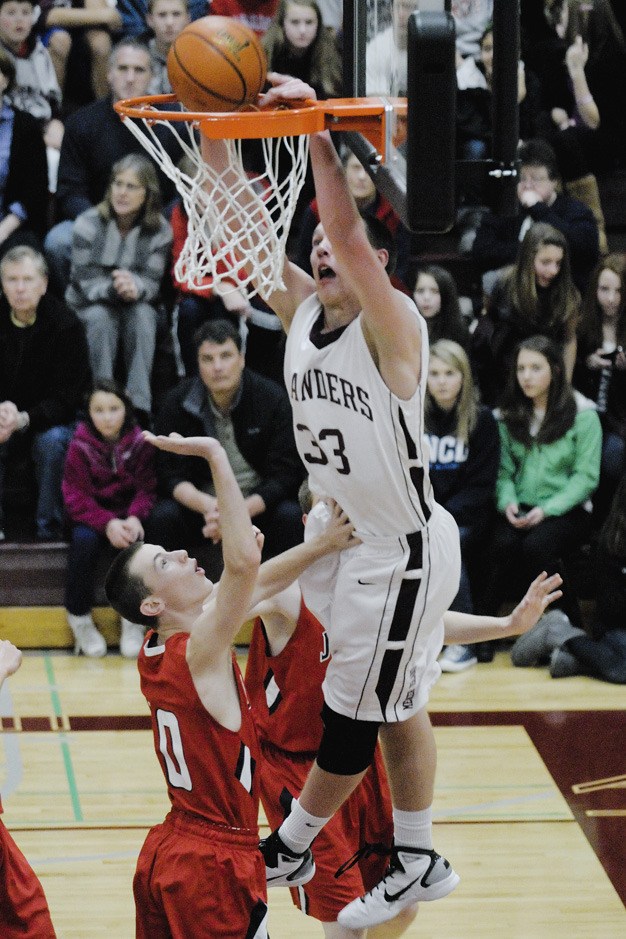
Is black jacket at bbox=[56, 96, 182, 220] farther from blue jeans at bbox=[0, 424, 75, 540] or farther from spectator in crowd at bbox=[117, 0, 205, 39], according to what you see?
blue jeans at bbox=[0, 424, 75, 540]

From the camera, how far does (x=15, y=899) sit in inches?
169

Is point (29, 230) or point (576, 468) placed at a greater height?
point (29, 230)

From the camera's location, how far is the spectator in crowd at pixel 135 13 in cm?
939

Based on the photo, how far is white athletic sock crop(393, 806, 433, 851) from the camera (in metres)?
4.64

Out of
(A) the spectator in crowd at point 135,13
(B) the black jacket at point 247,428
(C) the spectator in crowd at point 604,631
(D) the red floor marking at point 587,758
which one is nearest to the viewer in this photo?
(D) the red floor marking at point 587,758

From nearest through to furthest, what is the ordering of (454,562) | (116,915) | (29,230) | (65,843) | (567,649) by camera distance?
1. (454,562)
2. (116,915)
3. (65,843)
4. (567,649)
5. (29,230)

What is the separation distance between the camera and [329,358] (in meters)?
4.26

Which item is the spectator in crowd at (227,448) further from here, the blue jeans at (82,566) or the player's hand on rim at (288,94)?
the player's hand on rim at (288,94)

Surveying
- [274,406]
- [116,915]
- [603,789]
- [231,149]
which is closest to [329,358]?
[231,149]

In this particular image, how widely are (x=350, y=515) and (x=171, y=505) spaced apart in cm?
367

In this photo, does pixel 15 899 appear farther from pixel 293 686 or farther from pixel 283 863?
pixel 293 686

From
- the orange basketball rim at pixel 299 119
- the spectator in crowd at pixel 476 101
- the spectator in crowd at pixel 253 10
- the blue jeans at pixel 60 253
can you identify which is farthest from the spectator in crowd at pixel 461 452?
the orange basketball rim at pixel 299 119

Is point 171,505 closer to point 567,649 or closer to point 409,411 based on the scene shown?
point 567,649

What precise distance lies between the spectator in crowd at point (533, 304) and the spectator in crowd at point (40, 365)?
2184 millimetres
